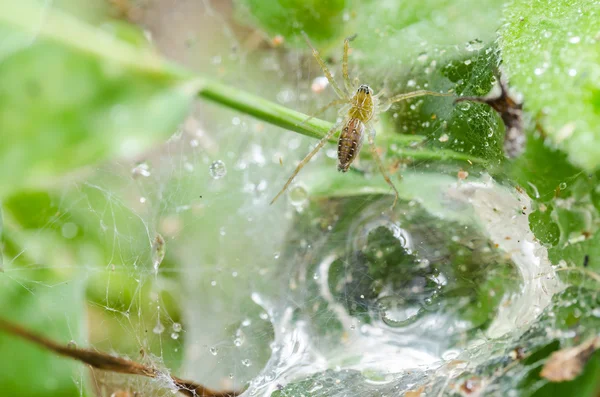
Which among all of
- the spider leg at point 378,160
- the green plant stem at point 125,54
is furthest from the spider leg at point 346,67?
the green plant stem at point 125,54

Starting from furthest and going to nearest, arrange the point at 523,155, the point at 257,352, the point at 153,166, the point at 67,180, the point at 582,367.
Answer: the point at 153,166, the point at 67,180, the point at 257,352, the point at 523,155, the point at 582,367

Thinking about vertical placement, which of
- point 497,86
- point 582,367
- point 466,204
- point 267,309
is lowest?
point 582,367

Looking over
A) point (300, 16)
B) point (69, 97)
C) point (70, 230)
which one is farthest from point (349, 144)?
point (70, 230)

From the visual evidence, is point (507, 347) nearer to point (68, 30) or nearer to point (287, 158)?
point (287, 158)

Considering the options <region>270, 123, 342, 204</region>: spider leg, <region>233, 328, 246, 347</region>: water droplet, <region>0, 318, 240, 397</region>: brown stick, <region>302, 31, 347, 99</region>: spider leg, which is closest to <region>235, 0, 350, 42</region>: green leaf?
<region>302, 31, 347, 99</region>: spider leg

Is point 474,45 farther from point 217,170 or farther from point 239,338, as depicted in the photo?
point 239,338

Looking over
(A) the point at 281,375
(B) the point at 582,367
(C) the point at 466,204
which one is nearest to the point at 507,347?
(B) the point at 582,367

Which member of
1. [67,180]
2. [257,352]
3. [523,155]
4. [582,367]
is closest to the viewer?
[582,367]
